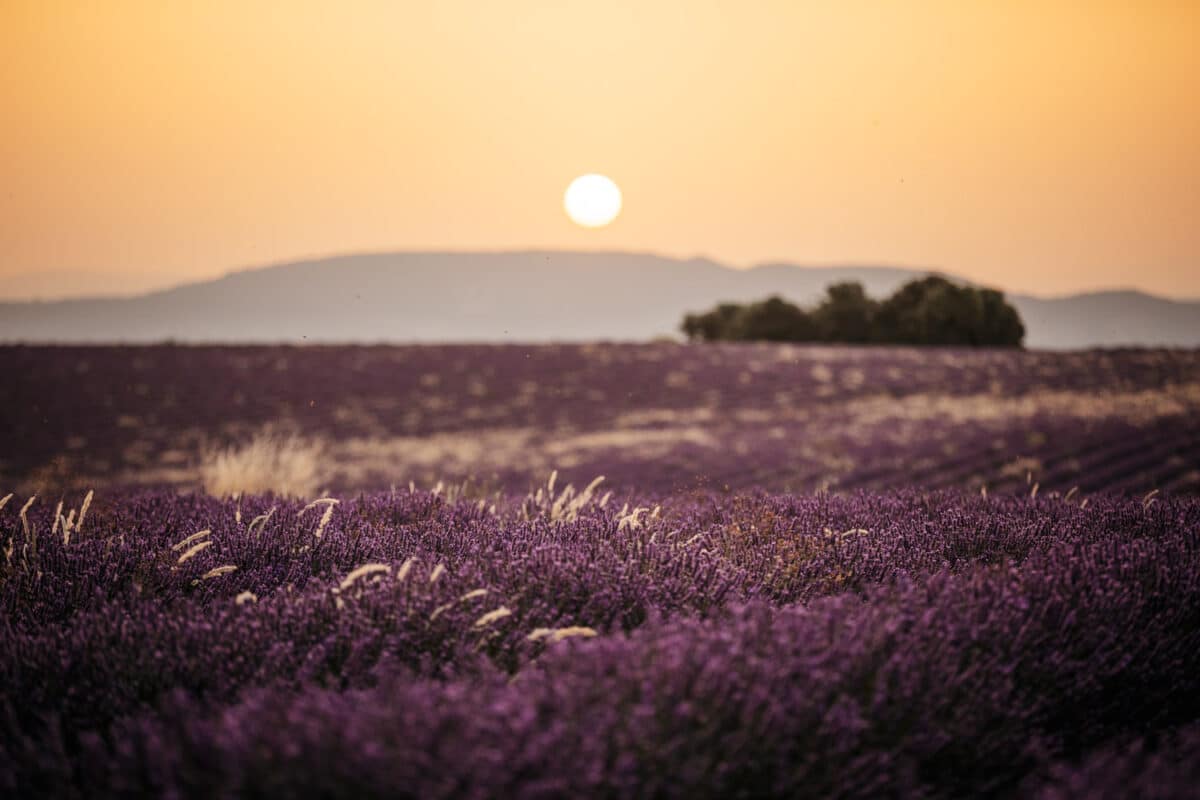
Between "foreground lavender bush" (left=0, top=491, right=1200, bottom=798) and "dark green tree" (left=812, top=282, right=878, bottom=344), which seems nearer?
"foreground lavender bush" (left=0, top=491, right=1200, bottom=798)

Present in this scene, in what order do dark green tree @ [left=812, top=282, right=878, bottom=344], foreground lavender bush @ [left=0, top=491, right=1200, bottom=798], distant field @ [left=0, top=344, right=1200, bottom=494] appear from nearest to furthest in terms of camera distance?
foreground lavender bush @ [left=0, top=491, right=1200, bottom=798]
distant field @ [left=0, top=344, right=1200, bottom=494]
dark green tree @ [left=812, top=282, right=878, bottom=344]

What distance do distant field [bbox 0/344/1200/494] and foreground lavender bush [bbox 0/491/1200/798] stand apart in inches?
94.2

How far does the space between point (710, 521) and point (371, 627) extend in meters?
2.12

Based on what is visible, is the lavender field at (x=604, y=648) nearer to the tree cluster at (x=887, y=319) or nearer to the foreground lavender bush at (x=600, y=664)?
the foreground lavender bush at (x=600, y=664)

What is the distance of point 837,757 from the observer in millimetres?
1805

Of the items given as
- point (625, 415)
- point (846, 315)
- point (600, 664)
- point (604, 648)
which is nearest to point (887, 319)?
point (846, 315)

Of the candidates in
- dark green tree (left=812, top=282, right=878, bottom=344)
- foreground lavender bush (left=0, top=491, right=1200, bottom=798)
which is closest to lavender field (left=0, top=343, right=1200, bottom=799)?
foreground lavender bush (left=0, top=491, right=1200, bottom=798)

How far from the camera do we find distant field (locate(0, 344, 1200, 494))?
404 inches

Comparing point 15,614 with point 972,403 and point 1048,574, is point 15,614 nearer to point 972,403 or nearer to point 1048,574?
point 1048,574

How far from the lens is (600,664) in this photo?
6.12 feet

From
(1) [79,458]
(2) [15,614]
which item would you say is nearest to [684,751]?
(2) [15,614]

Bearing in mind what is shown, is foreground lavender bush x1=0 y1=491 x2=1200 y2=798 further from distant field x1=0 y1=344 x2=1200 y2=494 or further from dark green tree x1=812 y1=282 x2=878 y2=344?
dark green tree x1=812 y1=282 x2=878 y2=344

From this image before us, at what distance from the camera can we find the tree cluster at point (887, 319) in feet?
142

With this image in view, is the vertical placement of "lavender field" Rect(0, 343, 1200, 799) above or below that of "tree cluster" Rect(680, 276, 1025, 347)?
below
